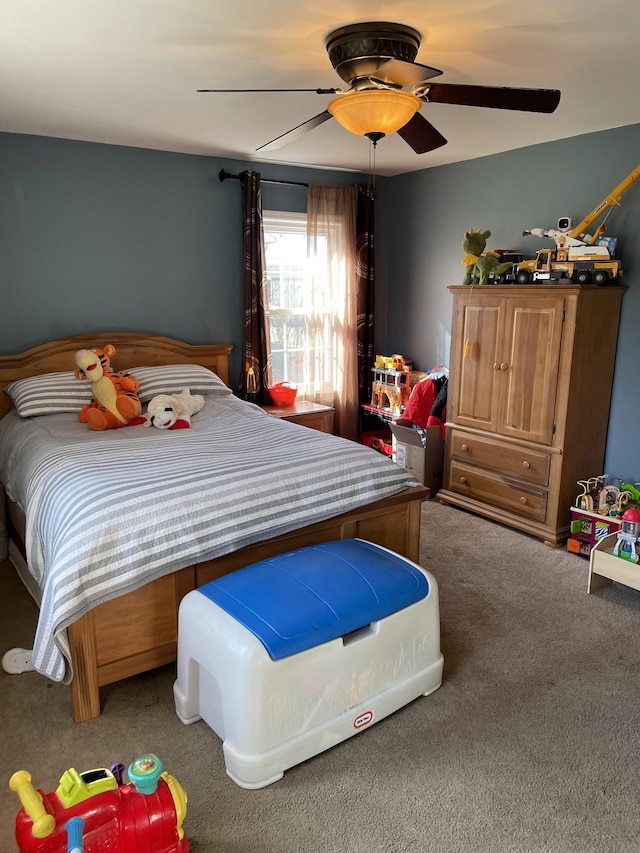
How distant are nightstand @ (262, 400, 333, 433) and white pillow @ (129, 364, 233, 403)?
0.45 meters

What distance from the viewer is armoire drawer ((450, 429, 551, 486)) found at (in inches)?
143

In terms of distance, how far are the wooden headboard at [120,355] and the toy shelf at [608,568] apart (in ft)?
8.53

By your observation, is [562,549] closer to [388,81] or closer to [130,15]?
[388,81]

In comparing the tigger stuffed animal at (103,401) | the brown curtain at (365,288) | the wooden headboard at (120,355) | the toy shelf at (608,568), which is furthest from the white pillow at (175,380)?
the toy shelf at (608,568)

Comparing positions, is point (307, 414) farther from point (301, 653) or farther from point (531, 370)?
point (301, 653)

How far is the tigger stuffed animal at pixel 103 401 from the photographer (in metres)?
3.25

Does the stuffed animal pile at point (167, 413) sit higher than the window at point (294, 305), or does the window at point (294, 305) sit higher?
the window at point (294, 305)

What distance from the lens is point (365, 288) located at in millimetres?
4930

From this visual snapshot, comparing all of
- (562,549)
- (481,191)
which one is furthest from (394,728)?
(481,191)

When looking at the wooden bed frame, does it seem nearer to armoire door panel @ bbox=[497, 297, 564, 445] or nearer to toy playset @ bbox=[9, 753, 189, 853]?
toy playset @ bbox=[9, 753, 189, 853]

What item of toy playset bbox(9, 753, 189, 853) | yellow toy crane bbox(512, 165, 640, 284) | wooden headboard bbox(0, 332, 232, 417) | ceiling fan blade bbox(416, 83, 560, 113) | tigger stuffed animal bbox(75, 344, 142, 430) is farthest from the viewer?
wooden headboard bbox(0, 332, 232, 417)

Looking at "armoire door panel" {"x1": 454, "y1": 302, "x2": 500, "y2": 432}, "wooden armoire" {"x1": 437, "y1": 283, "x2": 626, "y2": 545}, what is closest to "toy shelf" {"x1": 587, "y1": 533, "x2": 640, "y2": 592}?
"wooden armoire" {"x1": 437, "y1": 283, "x2": 626, "y2": 545}

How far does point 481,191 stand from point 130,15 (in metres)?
2.88

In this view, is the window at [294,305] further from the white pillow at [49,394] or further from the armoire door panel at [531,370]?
the armoire door panel at [531,370]
